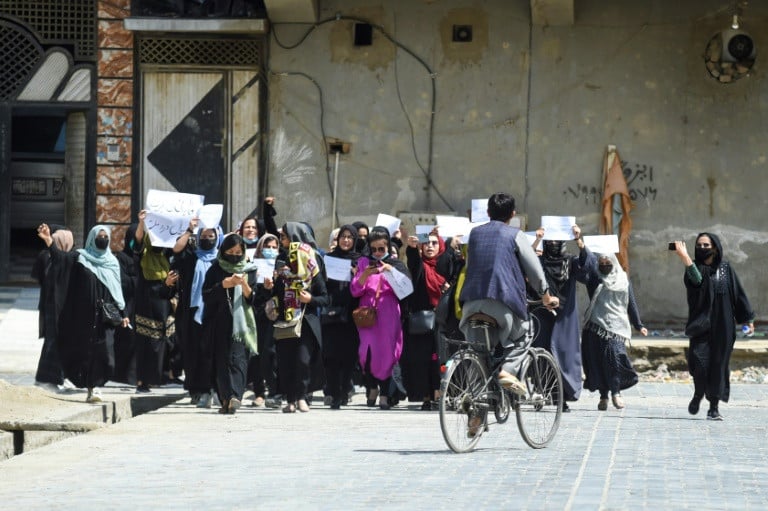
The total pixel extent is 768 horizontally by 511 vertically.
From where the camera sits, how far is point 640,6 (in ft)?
64.3

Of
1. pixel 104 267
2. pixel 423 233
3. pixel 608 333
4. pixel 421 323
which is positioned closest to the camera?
pixel 421 323

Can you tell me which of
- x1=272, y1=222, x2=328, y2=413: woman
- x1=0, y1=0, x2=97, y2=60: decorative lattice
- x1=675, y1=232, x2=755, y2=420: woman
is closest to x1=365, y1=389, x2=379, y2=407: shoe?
x1=272, y1=222, x2=328, y2=413: woman

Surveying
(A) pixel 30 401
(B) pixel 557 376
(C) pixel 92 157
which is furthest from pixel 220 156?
(B) pixel 557 376

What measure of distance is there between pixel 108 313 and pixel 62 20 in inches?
237

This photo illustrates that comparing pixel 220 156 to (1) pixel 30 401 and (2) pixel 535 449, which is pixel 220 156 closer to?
(1) pixel 30 401

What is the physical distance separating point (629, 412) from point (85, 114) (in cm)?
861

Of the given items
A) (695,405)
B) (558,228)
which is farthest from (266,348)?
(695,405)

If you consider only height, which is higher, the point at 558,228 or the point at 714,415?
the point at 558,228

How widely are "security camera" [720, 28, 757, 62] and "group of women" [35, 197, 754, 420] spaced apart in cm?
470

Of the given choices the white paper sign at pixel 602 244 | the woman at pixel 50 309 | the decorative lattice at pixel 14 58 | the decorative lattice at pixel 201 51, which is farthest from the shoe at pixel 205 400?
the decorative lattice at pixel 14 58

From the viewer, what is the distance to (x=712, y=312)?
14070 millimetres

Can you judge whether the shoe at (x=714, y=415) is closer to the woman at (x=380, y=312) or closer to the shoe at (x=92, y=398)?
the woman at (x=380, y=312)

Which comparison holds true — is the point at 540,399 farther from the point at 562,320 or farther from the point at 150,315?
the point at 150,315

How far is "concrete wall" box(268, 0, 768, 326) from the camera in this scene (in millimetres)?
19656
